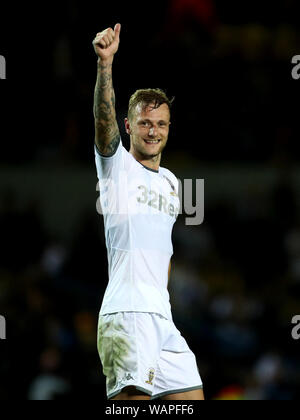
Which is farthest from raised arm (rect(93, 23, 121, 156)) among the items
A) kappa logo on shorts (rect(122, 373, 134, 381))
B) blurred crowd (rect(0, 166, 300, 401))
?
blurred crowd (rect(0, 166, 300, 401))

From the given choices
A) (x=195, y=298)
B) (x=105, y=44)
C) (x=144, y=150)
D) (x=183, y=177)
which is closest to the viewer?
(x=105, y=44)

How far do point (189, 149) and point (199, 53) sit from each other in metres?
1.25

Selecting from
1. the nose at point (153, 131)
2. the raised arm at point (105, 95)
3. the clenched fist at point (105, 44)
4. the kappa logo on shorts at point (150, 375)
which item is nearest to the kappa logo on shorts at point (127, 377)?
the kappa logo on shorts at point (150, 375)

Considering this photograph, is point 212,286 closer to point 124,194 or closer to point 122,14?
point 122,14

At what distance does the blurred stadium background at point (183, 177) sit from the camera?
33.1 feet

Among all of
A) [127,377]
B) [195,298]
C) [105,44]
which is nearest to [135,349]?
[127,377]

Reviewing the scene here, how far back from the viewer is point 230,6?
13.5 metres

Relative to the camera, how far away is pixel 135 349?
5180 millimetres

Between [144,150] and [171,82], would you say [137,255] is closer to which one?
[144,150]

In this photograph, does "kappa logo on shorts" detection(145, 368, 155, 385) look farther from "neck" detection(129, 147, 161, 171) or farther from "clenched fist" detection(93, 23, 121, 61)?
"clenched fist" detection(93, 23, 121, 61)

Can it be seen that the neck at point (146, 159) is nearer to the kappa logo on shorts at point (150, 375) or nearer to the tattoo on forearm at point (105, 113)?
the tattoo on forearm at point (105, 113)

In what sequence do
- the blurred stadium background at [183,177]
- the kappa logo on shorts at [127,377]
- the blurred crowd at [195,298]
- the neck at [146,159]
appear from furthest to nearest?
the blurred stadium background at [183,177]
the blurred crowd at [195,298]
the neck at [146,159]
the kappa logo on shorts at [127,377]

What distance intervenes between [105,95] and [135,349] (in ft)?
4.59

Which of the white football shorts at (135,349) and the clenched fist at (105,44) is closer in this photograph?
the clenched fist at (105,44)
